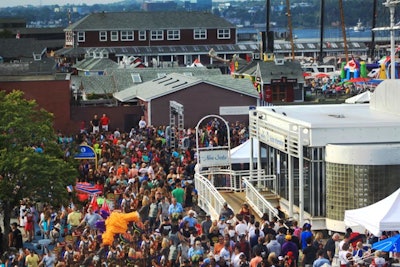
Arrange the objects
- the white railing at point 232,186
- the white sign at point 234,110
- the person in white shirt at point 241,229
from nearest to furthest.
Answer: the person in white shirt at point 241,229 → the white railing at point 232,186 → the white sign at point 234,110

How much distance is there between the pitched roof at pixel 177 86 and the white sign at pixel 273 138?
2130cm

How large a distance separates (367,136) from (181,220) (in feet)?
14.6

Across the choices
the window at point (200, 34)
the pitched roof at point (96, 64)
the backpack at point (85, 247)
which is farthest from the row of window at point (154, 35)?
the backpack at point (85, 247)

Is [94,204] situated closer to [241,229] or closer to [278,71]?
[241,229]

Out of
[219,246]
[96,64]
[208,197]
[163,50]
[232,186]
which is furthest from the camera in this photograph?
[163,50]

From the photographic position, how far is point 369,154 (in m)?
24.1

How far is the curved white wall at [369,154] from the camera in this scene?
2408 cm

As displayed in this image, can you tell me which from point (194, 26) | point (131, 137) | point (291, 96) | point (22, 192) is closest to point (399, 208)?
point (22, 192)

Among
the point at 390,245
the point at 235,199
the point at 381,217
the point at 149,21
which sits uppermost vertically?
the point at 149,21

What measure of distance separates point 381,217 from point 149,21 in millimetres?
86446

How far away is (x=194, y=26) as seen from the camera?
344ft

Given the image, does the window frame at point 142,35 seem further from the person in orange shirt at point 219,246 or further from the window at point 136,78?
the person in orange shirt at point 219,246

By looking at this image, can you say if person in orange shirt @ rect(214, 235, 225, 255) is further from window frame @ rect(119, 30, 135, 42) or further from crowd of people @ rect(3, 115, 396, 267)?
window frame @ rect(119, 30, 135, 42)

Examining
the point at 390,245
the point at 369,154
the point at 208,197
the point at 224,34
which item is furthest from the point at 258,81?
the point at 390,245
